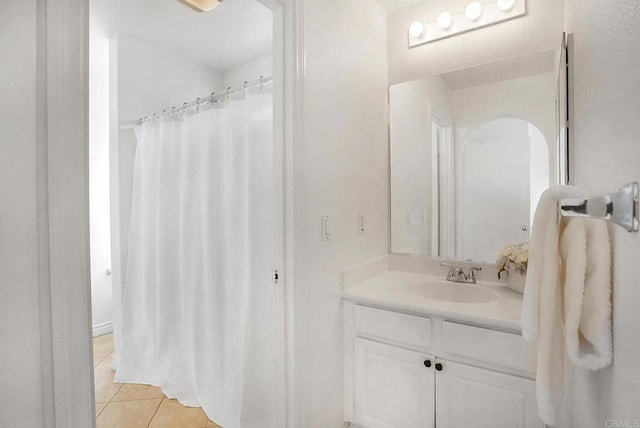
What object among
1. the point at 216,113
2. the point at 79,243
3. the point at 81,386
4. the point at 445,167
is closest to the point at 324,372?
the point at 81,386

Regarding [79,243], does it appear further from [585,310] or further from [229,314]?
[229,314]

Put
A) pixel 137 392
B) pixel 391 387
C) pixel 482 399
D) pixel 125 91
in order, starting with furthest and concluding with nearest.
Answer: pixel 125 91, pixel 137 392, pixel 391 387, pixel 482 399

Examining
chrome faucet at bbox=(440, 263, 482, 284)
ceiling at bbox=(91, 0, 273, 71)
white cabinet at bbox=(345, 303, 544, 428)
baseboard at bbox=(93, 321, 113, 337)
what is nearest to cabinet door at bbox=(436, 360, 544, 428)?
white cabinet at bbox=(345, 303, 544, 428)

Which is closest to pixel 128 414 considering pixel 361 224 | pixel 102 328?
pixel 102 328

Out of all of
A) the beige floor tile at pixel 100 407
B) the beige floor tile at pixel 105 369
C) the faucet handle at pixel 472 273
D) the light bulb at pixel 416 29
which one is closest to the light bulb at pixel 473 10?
the light bulb at pixel 416 29

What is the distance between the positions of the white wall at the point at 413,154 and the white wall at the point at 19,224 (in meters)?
1.81

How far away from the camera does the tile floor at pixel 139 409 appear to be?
6.31 ft

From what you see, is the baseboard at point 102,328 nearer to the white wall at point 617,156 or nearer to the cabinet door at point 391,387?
the cabinet door at point 391,387

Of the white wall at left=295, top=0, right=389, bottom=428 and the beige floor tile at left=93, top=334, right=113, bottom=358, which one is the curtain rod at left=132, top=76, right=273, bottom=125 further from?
the beige floor tile at left=93, top=334, right=113, bottom=358

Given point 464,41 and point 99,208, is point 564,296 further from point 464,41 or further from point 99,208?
point 99,208

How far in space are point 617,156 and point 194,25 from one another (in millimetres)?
2619

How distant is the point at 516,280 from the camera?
162 cm

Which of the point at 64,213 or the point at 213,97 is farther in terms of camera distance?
the point at 213,97

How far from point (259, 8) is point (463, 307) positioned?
2199mm
